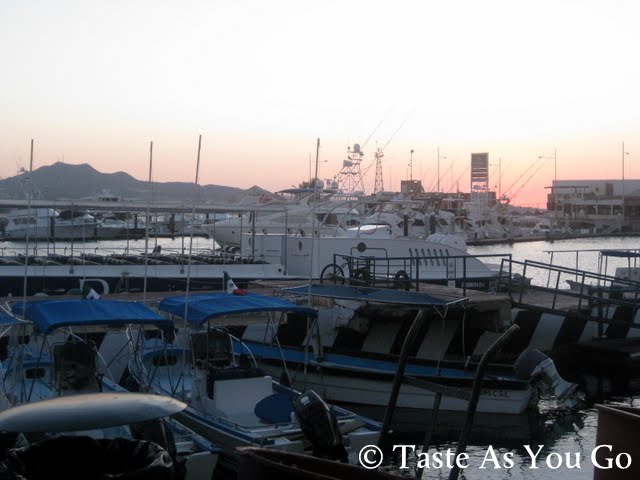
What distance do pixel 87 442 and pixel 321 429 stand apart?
3.13 metres

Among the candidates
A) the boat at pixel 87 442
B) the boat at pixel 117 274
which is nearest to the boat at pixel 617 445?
the boat at pixel 87 442

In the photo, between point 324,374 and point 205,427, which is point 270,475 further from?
point 324,374

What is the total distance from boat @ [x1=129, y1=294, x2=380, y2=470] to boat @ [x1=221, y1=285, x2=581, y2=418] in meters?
1.16

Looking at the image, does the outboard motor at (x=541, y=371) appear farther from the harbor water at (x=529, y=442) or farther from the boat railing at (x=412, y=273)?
the boat railing at (x=412, y=273)

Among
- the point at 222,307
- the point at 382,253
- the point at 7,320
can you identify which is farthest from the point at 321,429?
the point at 382,253

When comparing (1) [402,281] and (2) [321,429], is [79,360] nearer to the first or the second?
(2) [321,429]

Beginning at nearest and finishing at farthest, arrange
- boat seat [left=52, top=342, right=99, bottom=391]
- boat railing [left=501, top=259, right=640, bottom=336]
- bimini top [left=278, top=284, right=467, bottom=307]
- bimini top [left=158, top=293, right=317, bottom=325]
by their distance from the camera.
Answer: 1. boat seat [left=52, top=342, right=99, bottom=391]
2. bimini top [left=158, top=293, right=317, bottom=325]
3. bimini top [left=278, top=284, right=467, bottom=307]
4. boat railing [left=501, top=259, right=640, bottom=336]

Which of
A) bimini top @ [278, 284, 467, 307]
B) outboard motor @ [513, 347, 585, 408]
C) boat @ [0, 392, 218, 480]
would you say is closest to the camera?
boat @ [0, 392, 218, 480]

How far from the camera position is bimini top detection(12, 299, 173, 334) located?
12734 mm

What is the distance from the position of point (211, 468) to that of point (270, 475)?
6.70 meters

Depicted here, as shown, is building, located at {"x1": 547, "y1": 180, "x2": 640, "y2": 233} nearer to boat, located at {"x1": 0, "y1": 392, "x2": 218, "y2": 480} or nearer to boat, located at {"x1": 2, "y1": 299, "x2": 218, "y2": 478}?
boat, located at {"x1": 2, "y1": 299, "x2": 218, "y2": 478}

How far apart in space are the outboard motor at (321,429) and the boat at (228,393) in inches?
47.9

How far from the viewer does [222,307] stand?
1430 cm

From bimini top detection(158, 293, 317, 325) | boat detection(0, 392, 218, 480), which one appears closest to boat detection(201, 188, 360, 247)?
bimini top detection(158, 293, 317, 325)
